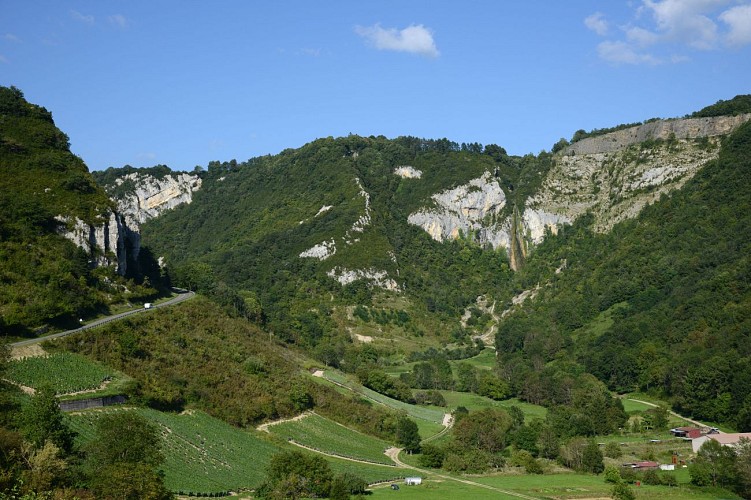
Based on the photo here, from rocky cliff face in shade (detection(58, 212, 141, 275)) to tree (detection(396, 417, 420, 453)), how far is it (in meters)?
36.5

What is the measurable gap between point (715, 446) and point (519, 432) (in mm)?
19612

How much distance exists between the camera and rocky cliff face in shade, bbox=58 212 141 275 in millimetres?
88375

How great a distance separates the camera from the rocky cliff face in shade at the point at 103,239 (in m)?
88.4

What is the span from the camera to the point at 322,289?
164625 millimetres

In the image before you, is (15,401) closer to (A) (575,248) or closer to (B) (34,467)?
(B) (34,467)

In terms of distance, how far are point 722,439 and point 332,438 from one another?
37.1m

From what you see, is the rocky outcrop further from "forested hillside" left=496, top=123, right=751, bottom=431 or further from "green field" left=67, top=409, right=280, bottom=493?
"green field" left=67, top=409, right=280, bottom=493

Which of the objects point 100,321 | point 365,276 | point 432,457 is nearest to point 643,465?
point 432,457

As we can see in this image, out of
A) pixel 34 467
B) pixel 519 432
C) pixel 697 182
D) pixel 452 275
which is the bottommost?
pixel 519 432

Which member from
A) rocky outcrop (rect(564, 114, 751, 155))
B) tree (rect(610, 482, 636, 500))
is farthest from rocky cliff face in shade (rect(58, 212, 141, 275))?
rocky outcrop (rect(564, 114, 751, 155))

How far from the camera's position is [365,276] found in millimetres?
168750

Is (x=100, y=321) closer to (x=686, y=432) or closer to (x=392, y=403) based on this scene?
(x=392, y=403)

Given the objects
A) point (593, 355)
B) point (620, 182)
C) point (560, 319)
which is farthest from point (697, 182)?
point (593, 355)

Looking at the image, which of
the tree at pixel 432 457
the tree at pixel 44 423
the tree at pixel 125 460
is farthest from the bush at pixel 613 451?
the tree at pixel 44 423
